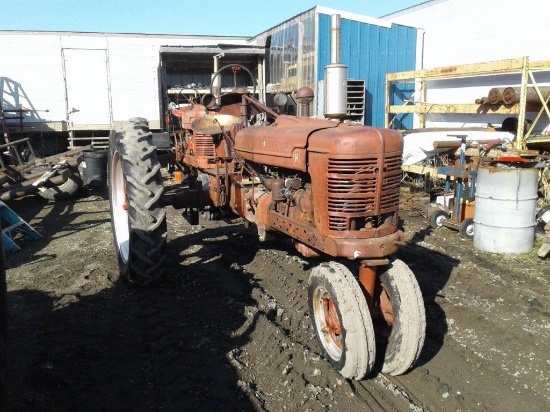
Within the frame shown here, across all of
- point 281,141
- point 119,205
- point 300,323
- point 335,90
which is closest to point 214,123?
point 119,205

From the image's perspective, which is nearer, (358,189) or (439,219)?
(358,189)

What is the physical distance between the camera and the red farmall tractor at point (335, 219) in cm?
283

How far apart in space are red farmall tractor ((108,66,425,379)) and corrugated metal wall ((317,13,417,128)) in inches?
310

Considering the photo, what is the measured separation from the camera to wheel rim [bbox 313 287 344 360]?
118 inches

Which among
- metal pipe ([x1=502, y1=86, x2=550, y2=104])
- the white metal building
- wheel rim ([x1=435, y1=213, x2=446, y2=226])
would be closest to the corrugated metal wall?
the white metal building

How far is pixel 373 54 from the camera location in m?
11.7

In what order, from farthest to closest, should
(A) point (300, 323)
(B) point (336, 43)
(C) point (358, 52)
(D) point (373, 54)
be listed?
(D) point (373, 54), (C) point (358, 52), (A) point (300, 323), (B) point (336, 43)

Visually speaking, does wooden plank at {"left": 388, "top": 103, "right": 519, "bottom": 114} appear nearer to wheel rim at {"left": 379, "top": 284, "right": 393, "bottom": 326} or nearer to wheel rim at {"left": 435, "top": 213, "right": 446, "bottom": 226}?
wheel rim at {"left": 435, "top": 213, "right": 446, "bottom": 226}

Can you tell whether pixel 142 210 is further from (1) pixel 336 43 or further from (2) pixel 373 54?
(2) pixel 373 54

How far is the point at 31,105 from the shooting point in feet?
47.5

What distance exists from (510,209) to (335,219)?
3428 mm

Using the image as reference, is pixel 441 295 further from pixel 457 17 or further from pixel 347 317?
pixel 457 17

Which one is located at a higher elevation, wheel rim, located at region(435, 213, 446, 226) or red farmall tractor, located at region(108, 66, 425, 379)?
red farmall tractor, located at region(108, 66, 425, 379)

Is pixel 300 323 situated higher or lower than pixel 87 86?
lower
